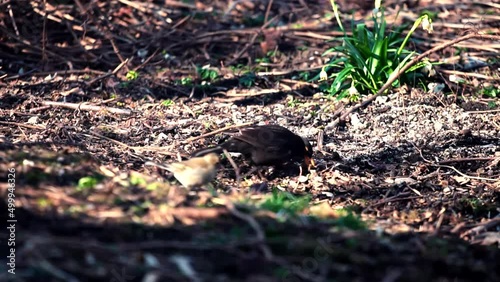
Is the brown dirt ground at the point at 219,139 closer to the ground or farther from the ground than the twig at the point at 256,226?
closer to the ground

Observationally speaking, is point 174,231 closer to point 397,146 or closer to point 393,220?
point 393,220

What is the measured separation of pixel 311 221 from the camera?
4680 millimetres

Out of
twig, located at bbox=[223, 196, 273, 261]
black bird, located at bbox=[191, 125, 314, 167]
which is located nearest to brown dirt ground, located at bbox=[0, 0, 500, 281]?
twig, located at bbox=[223, 196, 273, 261]

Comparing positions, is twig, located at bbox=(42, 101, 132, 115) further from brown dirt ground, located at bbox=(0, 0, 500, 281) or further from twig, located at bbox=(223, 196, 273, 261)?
twig, located at bbox=(223, 196, 273, 261)

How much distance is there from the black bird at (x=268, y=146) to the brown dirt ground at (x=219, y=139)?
0.21 meters

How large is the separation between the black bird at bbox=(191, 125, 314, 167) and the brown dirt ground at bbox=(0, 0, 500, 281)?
21 centimetres

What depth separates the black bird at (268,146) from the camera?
716cm

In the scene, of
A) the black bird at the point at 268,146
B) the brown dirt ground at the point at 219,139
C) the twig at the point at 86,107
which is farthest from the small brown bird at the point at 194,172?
the twig at the point at 86,107

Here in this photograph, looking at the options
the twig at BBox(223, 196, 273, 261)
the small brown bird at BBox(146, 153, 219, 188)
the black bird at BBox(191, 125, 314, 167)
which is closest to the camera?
the twig at BBox(223, 196, 273, 261)

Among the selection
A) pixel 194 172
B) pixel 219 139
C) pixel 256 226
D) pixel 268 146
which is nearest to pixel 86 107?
pixel 219 139

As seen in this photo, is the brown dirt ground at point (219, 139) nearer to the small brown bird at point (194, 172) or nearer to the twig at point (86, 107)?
the twig at point (86, 107)

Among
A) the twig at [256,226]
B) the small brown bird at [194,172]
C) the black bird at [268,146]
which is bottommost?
the black bird at [268,146]

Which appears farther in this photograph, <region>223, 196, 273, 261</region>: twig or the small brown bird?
the small brown bird

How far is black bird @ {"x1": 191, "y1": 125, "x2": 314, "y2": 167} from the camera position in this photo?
716 cm
